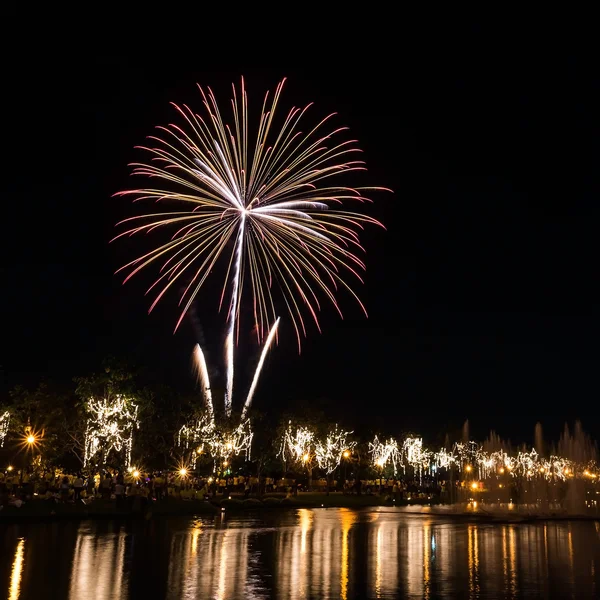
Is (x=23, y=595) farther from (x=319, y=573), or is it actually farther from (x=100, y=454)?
(x=100, y=454)

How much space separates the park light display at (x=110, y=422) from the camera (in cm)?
4234

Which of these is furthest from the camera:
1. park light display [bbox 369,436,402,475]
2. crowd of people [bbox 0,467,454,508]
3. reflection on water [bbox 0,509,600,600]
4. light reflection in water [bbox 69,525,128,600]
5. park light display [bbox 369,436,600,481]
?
park light display [bbox 369,436,402,475]

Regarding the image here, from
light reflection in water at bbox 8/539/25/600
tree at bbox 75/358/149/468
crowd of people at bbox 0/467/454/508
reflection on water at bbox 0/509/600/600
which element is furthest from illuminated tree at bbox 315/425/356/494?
light reflection in water at bbox 8/539/25/600

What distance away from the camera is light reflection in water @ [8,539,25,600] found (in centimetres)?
1187

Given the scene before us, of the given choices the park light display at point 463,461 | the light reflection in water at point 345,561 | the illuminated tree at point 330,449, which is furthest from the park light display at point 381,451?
the light reflection in water at point 345,561

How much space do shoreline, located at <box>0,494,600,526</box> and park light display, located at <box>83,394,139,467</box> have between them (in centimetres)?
691

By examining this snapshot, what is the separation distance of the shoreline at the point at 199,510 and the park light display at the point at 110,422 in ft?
22.7

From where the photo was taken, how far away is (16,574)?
1389cm

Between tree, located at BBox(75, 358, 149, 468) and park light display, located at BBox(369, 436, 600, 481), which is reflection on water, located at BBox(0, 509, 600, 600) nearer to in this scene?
tree, located at BBox(75, 358, 149, 468)

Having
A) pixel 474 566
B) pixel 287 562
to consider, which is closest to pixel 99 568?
pixel 287 562

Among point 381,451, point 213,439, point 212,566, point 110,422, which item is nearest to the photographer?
point 212,566

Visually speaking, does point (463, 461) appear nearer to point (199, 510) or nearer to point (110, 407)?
point (110, 407)

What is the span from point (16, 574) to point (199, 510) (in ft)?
74.3

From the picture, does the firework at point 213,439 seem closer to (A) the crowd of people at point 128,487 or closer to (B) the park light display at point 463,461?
(A) the crowd of people at point 128,487
